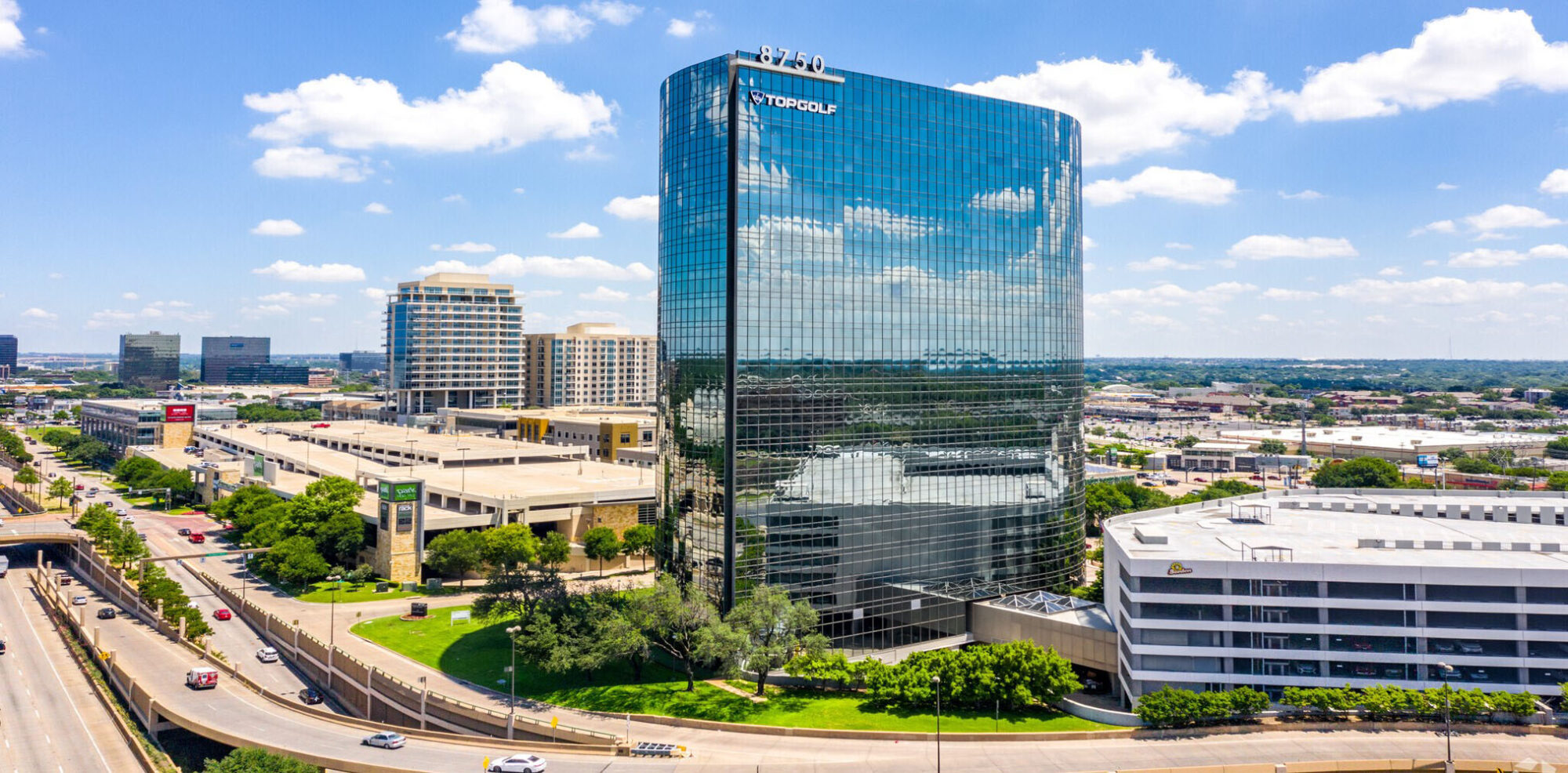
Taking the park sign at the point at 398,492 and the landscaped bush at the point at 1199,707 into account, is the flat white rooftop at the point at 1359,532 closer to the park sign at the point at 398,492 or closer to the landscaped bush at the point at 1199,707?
the landscaped bush at the point at 1199,707

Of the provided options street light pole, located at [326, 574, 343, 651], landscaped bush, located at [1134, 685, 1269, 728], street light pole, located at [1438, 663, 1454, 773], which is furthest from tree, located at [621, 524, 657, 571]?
street light pole, located at [1438, 663, 1454, 773]

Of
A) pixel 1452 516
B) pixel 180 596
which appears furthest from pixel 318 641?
pixel 1452 516

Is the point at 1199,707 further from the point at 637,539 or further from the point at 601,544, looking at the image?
the point at 601,544

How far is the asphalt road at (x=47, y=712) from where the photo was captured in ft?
253

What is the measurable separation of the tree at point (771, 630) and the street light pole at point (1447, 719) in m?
49.9

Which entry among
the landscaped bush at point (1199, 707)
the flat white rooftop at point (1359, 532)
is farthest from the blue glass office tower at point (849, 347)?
the landscaped bush at point (1199, 707)

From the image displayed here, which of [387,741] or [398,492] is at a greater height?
[398,492]

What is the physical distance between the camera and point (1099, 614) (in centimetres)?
9275

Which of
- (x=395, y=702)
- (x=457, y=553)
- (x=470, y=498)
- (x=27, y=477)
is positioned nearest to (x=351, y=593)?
(x=457, y=553)

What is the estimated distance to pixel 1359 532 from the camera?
96.0m

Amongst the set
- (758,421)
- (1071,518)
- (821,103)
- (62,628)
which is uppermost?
(821,103)

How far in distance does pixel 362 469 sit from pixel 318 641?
88922mm

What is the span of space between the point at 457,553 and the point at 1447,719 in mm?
112901

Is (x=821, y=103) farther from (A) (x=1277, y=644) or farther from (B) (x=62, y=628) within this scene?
(B) (x=62, y=628)
